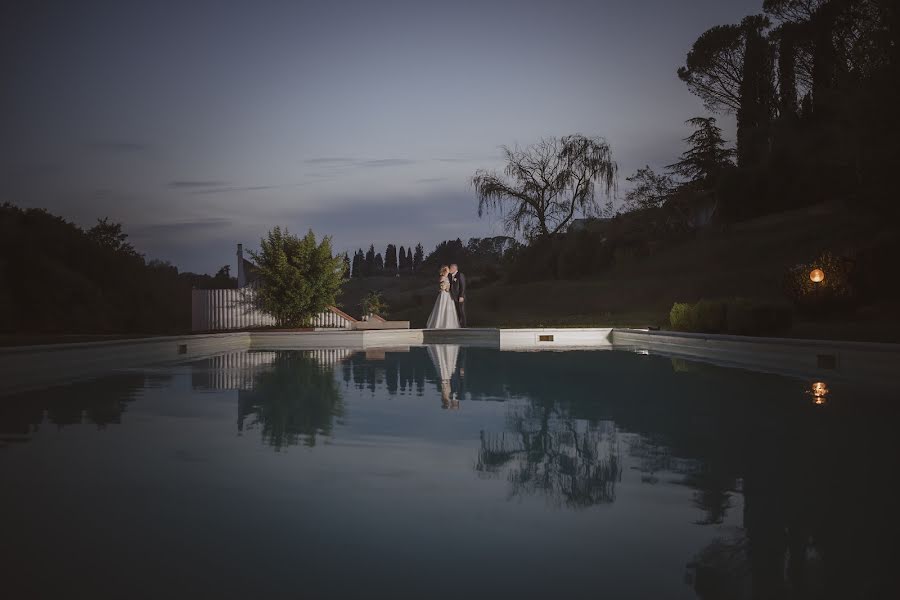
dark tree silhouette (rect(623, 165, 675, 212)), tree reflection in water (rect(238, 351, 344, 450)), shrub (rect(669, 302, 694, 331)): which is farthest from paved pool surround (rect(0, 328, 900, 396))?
dark tree silhouette (rect(623, 165, 675, 212))

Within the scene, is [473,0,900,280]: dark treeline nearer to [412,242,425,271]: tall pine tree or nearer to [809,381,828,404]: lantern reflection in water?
[809,381,828,404]: lantern reflection in water

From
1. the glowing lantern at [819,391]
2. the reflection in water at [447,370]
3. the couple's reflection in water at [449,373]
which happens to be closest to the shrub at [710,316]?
the glowing lantern at [819,391]

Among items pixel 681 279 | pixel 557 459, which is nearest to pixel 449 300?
A: pixel 681 279

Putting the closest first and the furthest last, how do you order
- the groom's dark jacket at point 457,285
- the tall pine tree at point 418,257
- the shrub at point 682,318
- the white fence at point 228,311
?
the shrub at point 682,318 < the white fence at point 228,311 < the groom's dark jacket at point 457,285 < the tall pine tree at point 418,257

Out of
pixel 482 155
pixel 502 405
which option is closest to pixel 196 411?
pixel 502 405

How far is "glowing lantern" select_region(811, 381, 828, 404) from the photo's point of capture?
28.7 feet

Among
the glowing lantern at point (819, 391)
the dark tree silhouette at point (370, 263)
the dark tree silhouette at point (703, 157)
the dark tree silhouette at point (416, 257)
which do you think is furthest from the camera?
the dark tree silhouette at point (416, 257)

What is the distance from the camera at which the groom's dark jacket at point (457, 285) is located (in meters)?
23.9

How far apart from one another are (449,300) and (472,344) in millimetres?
2538

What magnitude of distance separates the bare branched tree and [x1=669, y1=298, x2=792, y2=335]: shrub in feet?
66.3

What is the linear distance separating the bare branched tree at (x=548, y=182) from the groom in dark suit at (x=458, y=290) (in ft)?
43.3

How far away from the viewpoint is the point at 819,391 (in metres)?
9.68

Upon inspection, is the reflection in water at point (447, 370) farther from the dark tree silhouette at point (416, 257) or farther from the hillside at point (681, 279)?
the dark tree silhouette at point (416, 257)

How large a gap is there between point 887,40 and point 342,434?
1720cm
